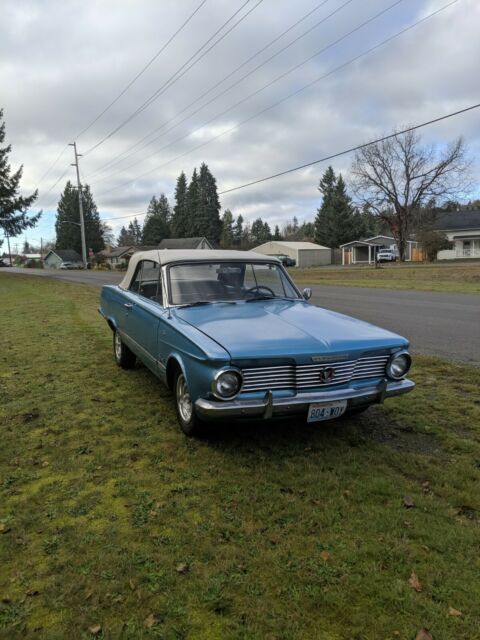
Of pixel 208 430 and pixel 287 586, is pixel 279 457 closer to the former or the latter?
pixel 208 430

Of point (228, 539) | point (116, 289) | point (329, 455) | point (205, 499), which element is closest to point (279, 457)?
point (329, 455)

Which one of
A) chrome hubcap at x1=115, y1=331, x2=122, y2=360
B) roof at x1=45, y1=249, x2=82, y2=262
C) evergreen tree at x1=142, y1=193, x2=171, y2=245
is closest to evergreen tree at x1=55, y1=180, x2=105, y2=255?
roof at x1=45, y1=249, x2=82, y2=262

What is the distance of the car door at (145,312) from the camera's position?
497cm

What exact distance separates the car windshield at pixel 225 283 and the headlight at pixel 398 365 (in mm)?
1696

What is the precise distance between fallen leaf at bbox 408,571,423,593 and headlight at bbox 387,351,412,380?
183 centimetres

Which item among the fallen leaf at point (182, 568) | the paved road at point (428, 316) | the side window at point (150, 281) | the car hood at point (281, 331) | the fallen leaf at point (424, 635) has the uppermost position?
the side window at point (150, 281)

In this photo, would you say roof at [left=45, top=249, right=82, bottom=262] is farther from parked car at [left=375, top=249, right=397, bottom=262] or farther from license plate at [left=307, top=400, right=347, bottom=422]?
license plate at [left=307, top=400, right=347, bottom=422]

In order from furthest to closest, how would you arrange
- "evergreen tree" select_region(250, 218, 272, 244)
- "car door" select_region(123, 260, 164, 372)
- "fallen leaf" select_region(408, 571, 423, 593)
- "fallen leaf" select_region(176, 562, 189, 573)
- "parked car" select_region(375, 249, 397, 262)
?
"evergreen tree" select_region(250, 218, 272, 244) → "parked car" select_region(375, 249, 397, 262) → "car door" select_region(123, 260, 164, 372) → "fallen leaf" select_region(176, 562, 189, 573) → "fallen leaf" select_region(408, 571, 423, 593)

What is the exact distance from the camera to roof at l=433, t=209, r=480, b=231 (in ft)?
192

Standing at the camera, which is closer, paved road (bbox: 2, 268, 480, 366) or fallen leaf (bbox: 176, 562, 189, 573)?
fallen leaf (bbox: 176, 562, 189, 573)

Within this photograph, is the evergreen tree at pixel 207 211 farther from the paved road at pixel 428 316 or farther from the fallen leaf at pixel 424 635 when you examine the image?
the fallen leaf at pixel 424 635

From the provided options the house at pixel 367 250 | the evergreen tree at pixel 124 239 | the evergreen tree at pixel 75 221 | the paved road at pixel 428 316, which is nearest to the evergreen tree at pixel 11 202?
the paved road at pixel 428 316

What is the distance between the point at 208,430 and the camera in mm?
4156

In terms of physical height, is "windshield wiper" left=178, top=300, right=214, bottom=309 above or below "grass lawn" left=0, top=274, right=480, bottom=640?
above
